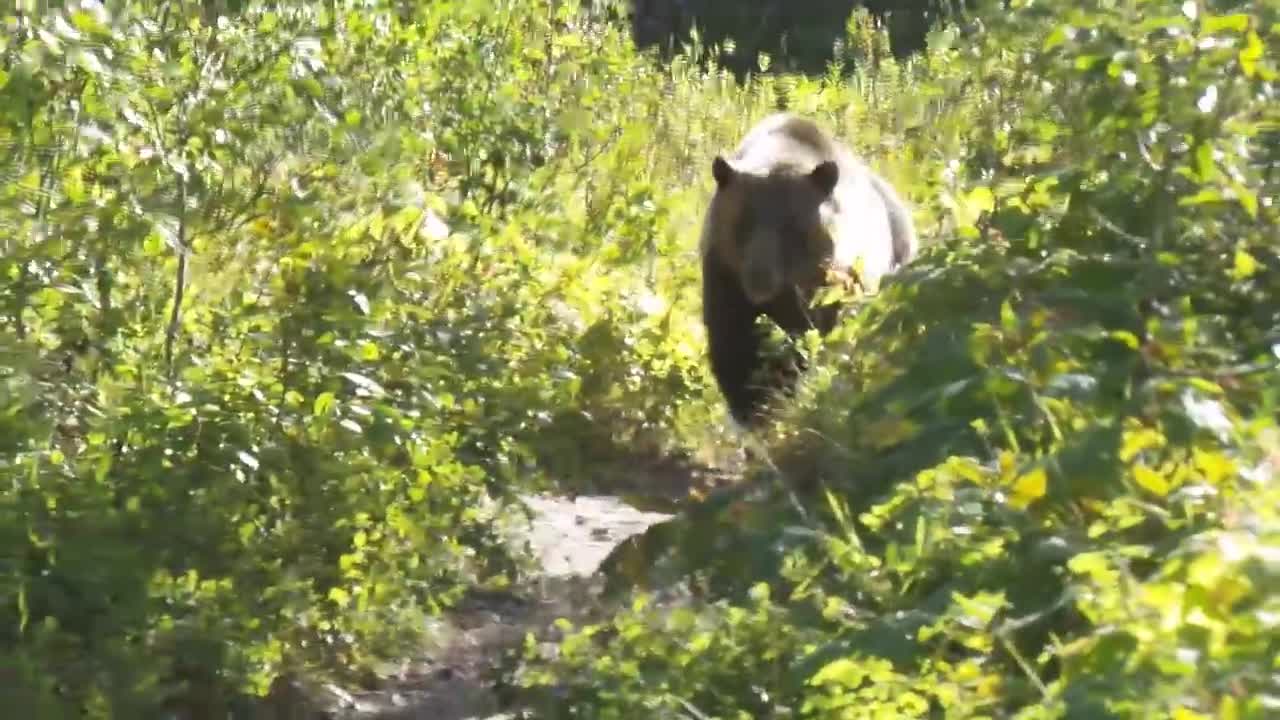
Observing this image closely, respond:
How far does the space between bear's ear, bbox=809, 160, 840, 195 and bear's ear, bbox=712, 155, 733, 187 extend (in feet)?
1.24

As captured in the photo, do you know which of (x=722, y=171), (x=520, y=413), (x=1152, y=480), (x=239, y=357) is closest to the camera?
(x=1152, y=480)

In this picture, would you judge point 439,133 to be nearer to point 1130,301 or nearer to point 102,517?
point 102,517

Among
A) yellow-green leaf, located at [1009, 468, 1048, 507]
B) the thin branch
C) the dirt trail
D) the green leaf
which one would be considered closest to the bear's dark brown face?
the dirt trail

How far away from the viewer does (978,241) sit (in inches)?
166

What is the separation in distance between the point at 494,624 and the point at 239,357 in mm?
1558

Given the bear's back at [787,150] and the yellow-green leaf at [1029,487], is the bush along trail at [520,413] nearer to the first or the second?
the yellow-green leaf at [1029,487]

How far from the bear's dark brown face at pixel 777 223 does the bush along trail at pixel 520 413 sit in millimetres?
2053

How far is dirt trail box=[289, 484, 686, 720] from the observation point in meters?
5.04

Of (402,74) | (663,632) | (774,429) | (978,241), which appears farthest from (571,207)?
(663,632)

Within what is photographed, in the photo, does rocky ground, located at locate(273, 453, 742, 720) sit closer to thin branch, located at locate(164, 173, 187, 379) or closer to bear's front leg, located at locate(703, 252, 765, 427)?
bear's front leg, located at locate(703, 252, 765, 427)

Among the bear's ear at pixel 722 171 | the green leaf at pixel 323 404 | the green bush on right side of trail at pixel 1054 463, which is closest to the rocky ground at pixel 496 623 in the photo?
the green bush on right side of trail at pixel 1054 463

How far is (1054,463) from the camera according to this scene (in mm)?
2955

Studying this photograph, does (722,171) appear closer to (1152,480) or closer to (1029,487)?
(1029,487)

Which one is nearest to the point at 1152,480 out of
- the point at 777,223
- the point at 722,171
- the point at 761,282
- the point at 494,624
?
the point at 494,624
